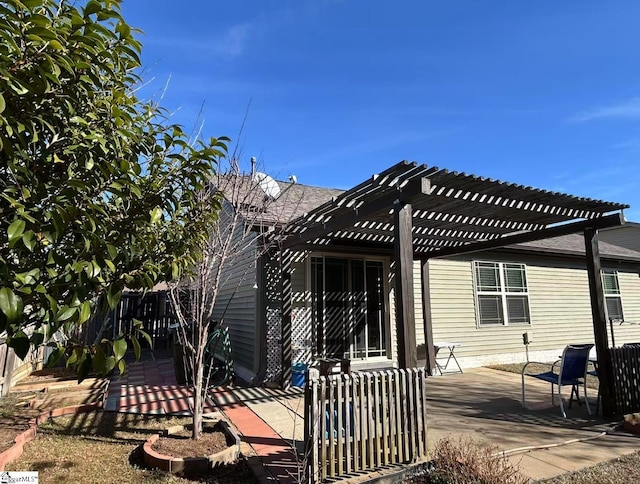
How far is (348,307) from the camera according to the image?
8516 millimetres

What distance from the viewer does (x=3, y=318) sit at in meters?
1.08

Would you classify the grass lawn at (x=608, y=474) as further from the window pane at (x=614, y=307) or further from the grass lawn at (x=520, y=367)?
the window pane at (x=614, y=307)

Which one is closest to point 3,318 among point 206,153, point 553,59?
point 206,153

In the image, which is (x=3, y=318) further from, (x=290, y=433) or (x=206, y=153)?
(x=290, y=433)

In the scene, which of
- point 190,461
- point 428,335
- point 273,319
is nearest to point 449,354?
point 428,335

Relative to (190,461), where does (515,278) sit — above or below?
above

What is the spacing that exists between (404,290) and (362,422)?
4.61 feet

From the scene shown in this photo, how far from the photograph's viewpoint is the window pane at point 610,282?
43.2 ft

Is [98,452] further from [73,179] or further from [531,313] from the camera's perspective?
[531,313]

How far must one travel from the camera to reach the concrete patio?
404cm

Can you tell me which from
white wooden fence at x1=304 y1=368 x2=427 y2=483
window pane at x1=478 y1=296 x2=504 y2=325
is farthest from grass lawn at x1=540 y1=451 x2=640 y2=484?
window pane at x1=478 y1=296 x2=504 y2=325

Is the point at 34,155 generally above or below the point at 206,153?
below

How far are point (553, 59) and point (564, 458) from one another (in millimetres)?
8197

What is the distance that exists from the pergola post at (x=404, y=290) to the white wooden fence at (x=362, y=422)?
23cm
